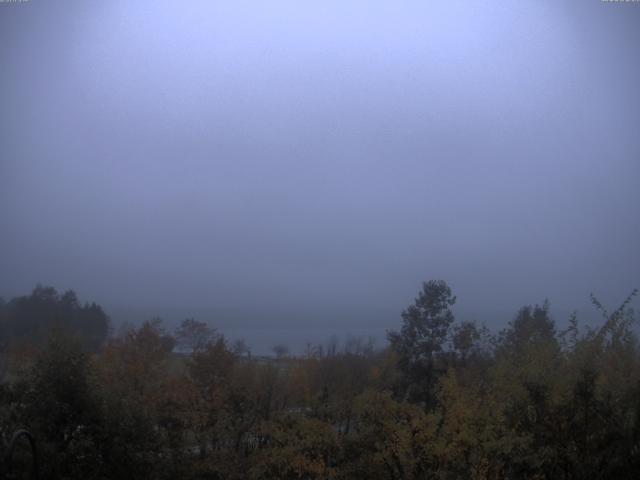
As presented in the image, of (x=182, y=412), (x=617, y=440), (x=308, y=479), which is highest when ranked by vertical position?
(x=617, y=440)

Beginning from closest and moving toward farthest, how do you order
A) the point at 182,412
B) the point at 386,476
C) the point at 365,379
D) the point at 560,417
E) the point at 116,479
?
the point at 560,417 → the point at 116,479 → the point at 386,476 → the point at 182,412 → the point at 365,379

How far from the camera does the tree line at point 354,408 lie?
14.2 m

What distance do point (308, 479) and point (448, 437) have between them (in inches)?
271

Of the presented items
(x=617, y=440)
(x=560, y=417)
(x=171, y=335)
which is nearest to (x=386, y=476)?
(x=560, y=417)

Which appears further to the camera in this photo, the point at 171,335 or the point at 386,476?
the point at 171,335

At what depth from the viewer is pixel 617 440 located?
12312 mm

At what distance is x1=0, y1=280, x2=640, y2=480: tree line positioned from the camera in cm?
1417

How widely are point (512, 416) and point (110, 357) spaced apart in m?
27.1

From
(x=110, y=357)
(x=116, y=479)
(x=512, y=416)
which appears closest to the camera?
(x=512, y=416)

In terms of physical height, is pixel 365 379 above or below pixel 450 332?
below

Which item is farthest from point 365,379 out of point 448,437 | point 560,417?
point 560,417

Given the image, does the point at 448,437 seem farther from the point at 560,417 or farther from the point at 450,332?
the point at 450,332

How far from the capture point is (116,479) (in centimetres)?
1928

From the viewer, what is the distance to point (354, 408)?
2775 centimetres
